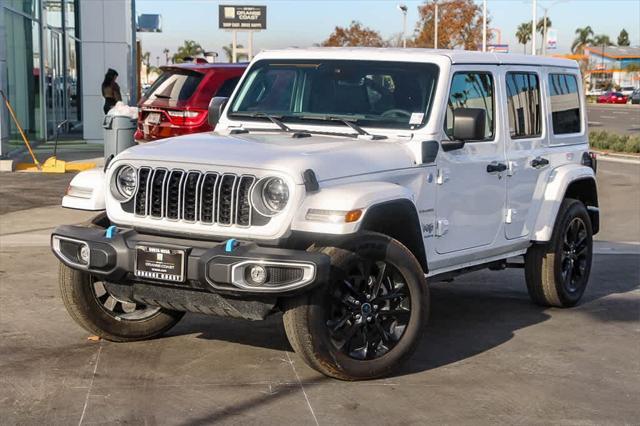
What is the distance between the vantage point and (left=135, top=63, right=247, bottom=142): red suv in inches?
556

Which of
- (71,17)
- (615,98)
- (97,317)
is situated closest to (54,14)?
(71,17)

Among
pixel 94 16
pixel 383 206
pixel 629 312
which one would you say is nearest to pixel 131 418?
pixel 383 206

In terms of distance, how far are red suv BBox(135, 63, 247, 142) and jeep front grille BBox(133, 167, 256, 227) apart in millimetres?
7688

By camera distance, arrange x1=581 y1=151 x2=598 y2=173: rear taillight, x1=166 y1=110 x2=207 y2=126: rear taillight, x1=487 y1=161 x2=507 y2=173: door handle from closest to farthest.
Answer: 1. x1=487 y1=161 x2=507 y2=173: door handle
2. x1=581 y1=151 x2=598 y2=173: rear taillight
3. x1=166 y1=110 x2=207 y2=126: rear taillight

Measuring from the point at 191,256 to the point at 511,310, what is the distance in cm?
351

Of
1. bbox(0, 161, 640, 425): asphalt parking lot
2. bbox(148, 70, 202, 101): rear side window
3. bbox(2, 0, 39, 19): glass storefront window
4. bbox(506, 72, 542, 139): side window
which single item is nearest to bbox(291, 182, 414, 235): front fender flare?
bbox(0, 161, 640, 425): asphalt parking lot

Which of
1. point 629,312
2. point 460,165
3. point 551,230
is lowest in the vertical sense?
point 629,312

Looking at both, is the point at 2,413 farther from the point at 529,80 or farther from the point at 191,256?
the point at 529,80

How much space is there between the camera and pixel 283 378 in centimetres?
639

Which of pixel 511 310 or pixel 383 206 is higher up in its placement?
pixel 383 206

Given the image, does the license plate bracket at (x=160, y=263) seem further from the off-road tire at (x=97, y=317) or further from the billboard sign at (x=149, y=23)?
the billboard sign at (x=149, y=23)

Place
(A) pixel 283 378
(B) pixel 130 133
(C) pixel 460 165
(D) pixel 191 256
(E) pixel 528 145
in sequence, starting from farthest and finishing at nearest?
(B) pixel 130 133, (E) pixel 528 145, (C) pixel 460 165, (A) pixel 283 378, (D) pixel 191 256

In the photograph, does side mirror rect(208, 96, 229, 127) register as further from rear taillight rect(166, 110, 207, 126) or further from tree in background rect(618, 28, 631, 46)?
tree in background rect(618, 28, 631, 46)

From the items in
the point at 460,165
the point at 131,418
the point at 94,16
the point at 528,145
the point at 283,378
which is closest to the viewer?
the point at 131,418
